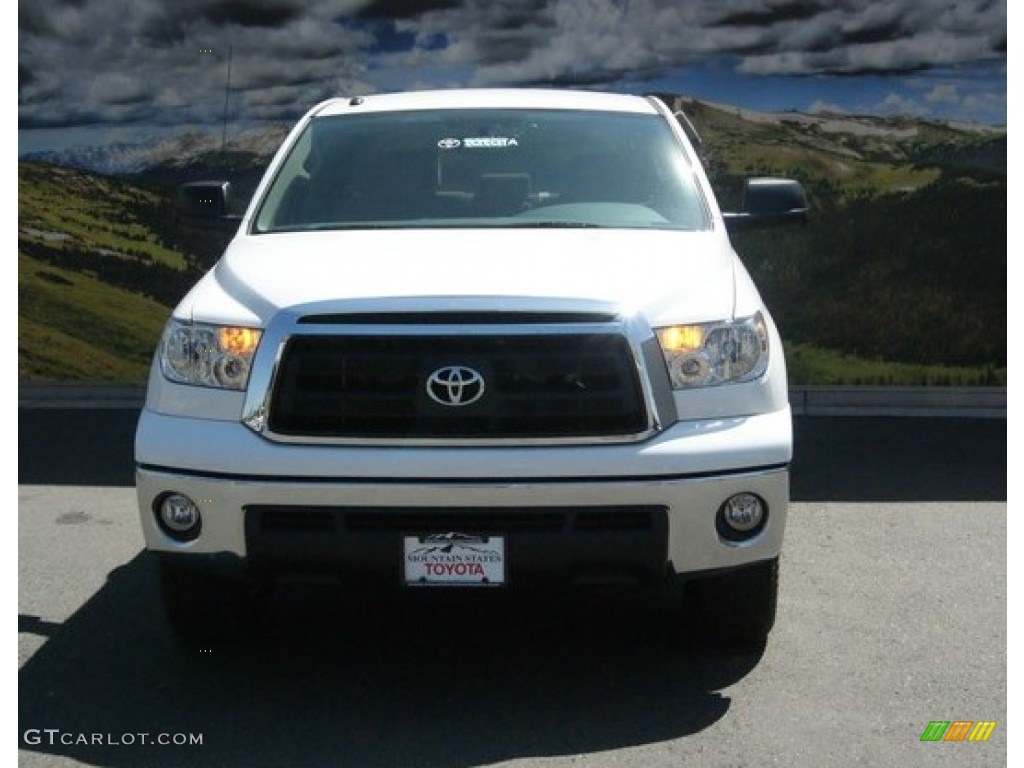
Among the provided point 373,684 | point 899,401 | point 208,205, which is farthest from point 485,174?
point 899,401

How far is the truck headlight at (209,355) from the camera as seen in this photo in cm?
509

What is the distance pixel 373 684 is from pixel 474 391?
1099 mm

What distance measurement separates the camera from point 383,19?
36.3ft

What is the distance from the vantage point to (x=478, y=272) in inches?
206

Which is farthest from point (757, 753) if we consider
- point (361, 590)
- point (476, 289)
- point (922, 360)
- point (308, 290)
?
point (922, 360)

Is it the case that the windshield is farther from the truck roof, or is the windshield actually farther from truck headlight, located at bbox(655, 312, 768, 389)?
truck headlight, located at bbox(655, 312, 768, 389)

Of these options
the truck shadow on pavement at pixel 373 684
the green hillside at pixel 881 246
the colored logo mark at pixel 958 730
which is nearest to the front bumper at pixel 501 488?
the truck shadow on pavement at pixel 373 684

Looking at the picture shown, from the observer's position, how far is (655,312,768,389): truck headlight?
5.03 meters

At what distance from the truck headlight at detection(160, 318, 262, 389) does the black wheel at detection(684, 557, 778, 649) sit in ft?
5.16

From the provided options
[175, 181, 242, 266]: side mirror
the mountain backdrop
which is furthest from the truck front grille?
the mountain backdrop

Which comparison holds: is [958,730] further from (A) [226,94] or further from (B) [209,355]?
(A) [226,94]

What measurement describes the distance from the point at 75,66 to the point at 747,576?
25.1 ft

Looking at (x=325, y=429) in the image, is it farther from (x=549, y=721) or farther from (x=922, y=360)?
(x=922, y=360)

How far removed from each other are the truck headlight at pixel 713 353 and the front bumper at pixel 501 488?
0.15 meters
